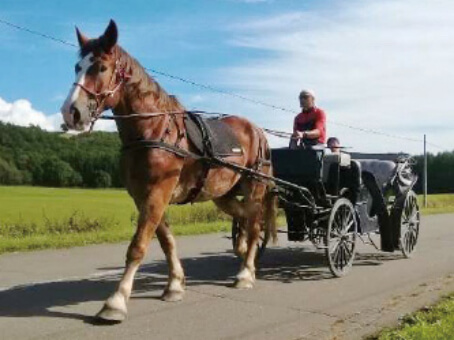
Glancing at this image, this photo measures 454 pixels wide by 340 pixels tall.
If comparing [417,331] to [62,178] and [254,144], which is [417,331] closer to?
[254,144]

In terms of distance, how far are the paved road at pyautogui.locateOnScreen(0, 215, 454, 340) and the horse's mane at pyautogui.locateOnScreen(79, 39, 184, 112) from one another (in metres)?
Result: 2.10

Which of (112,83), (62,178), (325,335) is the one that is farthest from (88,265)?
(62,178)

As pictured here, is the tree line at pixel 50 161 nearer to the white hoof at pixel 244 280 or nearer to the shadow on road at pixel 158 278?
the shadow on road at pixel 158 278

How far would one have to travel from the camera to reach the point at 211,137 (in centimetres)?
693

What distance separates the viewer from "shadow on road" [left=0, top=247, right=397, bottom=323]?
246 inches

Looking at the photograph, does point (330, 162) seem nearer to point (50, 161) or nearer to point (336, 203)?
point (336, 203)

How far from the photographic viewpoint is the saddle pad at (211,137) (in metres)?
6.75

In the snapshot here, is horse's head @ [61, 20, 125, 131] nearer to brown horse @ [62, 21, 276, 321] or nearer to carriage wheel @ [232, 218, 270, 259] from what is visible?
brown horse @ [62, 21, 276, 321]

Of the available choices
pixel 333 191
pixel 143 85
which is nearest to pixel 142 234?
pixel 143 85

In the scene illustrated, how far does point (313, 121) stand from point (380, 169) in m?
1.65

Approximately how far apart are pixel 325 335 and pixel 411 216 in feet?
18.2

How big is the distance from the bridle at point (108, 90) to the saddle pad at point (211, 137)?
Result: 1055 millimetres

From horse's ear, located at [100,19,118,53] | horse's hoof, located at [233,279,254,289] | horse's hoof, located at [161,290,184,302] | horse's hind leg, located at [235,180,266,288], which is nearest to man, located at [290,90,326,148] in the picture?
horse's hind leg, located at [235,180,266,288]

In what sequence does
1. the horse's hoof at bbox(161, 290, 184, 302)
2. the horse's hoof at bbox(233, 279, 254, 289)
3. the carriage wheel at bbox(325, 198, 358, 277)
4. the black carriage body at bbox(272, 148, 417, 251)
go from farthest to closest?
the black carriage body at bbox(272, 148, 417, 251) → the carriage wheel at bbox(325, 198, 358, 277) → the horse's hoof at bbox(233, 279, 254, 289) → the horse's hoof at bbox(161, 290, 184, 302)
